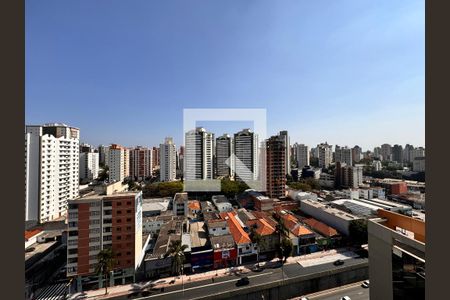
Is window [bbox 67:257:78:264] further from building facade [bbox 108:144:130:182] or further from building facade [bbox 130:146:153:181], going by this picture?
building facade [bbox 130:146:153:181]

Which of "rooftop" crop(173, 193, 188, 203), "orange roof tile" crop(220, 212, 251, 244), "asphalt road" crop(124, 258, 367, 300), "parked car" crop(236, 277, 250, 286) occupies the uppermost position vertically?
"rooftop" crop(173, 193, 188, 203)

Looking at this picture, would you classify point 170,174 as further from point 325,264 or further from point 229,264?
point 325,264

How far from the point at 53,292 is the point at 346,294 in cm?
600

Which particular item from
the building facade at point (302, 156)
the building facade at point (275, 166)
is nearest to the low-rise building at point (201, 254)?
the building facade at point (275, 166)

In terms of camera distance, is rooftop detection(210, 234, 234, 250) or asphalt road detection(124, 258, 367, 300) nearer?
asphalt road detection(124, 258, 367, 300)

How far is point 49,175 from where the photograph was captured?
26.7ft

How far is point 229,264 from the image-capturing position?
5.09 m

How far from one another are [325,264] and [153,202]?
23.5ft

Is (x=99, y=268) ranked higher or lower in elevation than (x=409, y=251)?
lower

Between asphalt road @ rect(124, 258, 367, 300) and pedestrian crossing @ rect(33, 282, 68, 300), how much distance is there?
1.43 meters

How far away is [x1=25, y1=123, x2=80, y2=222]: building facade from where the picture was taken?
7562 millimetres

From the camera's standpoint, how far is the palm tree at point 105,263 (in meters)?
4.22

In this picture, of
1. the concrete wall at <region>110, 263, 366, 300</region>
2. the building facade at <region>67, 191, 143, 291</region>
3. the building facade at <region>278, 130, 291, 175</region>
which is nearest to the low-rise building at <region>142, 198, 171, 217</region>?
the building facade at <region>67, 191, 143, 291</region>

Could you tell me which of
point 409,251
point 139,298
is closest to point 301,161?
point 139,298
